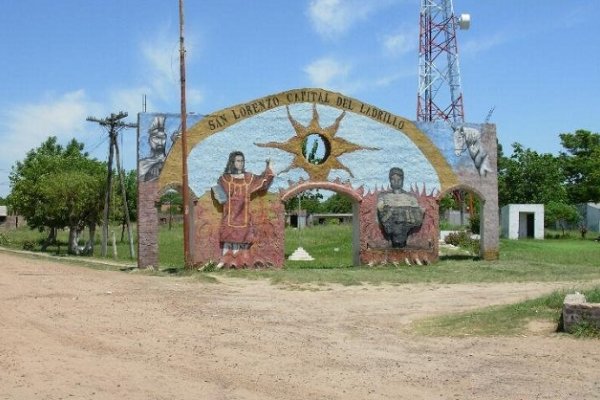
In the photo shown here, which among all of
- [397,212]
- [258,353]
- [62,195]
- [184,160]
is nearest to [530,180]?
[397,212]

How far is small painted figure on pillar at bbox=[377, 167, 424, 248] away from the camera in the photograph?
2461cm

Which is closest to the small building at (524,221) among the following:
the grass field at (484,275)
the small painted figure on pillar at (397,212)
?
the grass field at (484,275)

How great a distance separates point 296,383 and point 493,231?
2024 cm

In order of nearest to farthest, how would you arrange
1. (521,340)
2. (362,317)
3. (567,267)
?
1. (521,340)
2. (362,317)
3. (567,267)

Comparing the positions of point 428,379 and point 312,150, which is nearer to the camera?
point 428,379

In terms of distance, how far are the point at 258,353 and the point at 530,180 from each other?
46.8 m

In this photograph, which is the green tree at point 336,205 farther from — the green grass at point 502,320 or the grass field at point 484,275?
the green grass at point 502,320

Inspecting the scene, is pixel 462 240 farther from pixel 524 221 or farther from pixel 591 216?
pixel 591 216

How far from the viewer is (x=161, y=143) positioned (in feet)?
75.3

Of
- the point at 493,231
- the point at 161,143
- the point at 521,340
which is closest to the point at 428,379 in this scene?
the point at 521,340

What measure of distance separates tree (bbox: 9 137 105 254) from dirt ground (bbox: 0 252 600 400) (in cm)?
2285

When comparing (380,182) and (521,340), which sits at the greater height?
(380,182)

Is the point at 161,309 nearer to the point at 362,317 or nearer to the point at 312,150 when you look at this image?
the point at 362,317

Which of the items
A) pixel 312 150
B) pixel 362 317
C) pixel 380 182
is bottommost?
pixel 362 317
